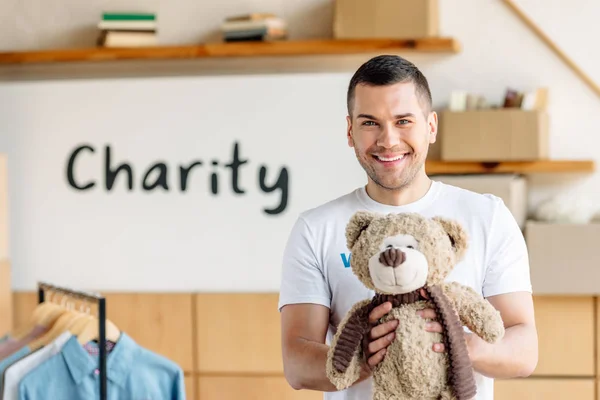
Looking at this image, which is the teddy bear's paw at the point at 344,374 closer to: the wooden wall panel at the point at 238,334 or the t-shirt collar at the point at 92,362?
the t-shirt collar at the point at 92,362

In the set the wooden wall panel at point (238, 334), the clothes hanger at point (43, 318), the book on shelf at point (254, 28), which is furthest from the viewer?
the book on shelf at point (254, 28)

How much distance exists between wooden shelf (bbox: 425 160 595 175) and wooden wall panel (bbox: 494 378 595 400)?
2.67 feet

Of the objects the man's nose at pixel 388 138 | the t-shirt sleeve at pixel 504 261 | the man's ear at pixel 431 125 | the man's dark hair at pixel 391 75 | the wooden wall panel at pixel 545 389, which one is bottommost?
the wooden wall panel at pixel 545 389

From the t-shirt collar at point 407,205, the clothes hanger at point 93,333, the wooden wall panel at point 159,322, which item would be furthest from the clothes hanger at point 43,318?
the t-shirt collar at point 407,205

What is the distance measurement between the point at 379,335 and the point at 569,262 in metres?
2.08

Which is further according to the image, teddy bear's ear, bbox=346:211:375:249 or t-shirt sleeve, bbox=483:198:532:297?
t-shirt sleeve, bbox=483:198:532:297

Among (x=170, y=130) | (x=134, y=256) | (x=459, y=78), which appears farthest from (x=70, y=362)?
(x=459, y=78)

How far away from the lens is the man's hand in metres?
1.23

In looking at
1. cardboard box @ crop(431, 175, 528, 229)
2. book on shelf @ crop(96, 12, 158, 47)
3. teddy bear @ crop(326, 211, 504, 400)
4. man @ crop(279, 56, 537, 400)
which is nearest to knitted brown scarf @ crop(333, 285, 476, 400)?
teddy bear @ crop(326, 211, 504, 400)

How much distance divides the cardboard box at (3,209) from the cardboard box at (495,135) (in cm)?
170

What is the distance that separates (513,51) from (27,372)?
7.65ft

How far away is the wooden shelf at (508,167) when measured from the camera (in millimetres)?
3369

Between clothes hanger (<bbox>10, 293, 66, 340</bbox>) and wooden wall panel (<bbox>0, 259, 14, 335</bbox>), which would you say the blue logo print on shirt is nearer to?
clothes hanger (<bbox>10, 293, 66, 340</bbox>)

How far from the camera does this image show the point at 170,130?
3268 mm
